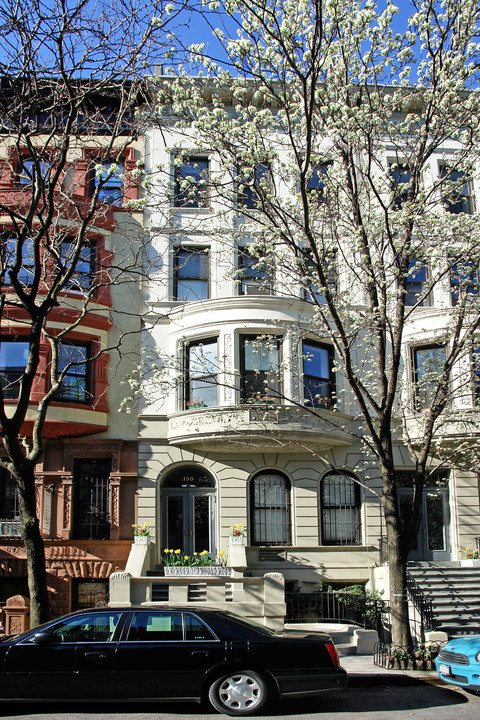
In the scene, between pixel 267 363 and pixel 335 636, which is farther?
pixel 267 363

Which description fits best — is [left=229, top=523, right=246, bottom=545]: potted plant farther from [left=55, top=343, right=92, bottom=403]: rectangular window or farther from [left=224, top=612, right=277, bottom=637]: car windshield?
[left=224, top=612, right=277, bottom=637]: car windshield

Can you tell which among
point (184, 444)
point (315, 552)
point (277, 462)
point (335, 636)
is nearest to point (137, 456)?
point (184, 444)

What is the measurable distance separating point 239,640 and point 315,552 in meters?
11.9

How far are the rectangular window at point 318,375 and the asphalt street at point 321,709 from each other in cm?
1108

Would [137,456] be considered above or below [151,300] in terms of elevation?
below

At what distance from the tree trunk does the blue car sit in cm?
629

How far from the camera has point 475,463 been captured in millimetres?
15891

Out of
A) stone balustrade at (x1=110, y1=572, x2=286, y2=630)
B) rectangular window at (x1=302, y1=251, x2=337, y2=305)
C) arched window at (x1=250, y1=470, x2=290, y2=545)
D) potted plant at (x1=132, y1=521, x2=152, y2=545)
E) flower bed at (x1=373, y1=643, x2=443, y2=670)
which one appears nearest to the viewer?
flower bed at (x1=373, y1=643, x2=443, y2=670)

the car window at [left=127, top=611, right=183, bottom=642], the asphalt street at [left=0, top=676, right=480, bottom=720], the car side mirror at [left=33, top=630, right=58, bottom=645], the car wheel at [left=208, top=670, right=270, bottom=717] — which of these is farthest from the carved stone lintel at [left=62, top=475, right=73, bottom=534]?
the car wheel at [left=208, top=670, right=270, bottom=717]

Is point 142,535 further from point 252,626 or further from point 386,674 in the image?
point 252,626

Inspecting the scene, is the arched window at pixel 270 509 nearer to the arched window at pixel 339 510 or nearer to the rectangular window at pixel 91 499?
the arched window at pixel 339 510

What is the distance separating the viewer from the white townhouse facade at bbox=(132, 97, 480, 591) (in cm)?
1984

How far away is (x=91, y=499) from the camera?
20297 millimetres

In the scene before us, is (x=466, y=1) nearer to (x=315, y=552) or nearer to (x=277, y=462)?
(x=277, y=462)
